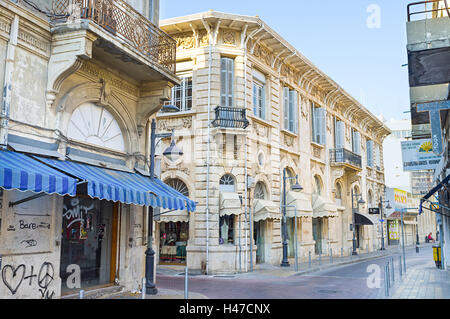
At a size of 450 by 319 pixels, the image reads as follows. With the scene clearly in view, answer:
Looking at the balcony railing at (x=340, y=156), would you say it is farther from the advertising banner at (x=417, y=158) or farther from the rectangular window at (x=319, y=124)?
→ the advertising banner at (x=417, y=158)

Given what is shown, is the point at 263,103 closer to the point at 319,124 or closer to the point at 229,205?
the point at 229,205

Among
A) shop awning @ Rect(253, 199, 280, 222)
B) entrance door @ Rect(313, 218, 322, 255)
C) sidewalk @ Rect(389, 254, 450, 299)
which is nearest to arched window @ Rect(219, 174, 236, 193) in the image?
shop awning @ Rect(253, 199, 280, 222)

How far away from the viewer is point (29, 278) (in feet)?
28.8

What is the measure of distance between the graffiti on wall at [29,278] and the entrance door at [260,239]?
1354 cm

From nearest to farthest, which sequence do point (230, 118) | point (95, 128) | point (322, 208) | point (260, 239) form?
point (95, 128) < point (230, 118) < point (260, 239) < point (322, 208)

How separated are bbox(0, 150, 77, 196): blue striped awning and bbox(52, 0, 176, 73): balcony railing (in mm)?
3358

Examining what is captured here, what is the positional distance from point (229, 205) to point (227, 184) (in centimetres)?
145

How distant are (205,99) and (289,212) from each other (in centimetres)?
752

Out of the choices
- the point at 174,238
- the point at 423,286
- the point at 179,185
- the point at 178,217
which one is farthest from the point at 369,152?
the point at 423,286

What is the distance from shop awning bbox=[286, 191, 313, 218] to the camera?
22859mm

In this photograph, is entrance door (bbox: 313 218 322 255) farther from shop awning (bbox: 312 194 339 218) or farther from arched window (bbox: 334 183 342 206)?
arched window (bbox: 334 183 342 206)

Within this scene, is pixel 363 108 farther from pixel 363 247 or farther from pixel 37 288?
pixel 37 288

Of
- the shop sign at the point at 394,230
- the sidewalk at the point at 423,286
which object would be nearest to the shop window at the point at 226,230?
the sidewalk at the point at 423,286

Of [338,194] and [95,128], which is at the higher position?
[95,128]
